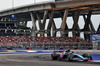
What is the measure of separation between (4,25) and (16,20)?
696 centimetres

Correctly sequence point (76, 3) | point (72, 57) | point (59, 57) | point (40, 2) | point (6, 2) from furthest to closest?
point (6, 2)
point (40, 2)
point (76, 3)
point (59, 57)
point (72, 57)

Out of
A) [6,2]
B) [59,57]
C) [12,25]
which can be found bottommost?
[59,57]

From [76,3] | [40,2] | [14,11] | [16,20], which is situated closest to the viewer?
[76,3]

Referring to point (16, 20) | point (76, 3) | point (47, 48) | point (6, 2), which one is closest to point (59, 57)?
point (47, 48)

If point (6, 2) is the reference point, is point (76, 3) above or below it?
below

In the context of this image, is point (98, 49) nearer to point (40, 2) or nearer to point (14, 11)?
point (40, 2)

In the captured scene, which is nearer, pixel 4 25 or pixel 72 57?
→ pixel 72 57

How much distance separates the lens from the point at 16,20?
347 ft

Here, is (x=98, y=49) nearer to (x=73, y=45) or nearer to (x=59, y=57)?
(x=73, y=45)

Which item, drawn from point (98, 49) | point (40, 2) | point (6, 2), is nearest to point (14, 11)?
point (6, 2)

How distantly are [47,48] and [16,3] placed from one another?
36.1 metres

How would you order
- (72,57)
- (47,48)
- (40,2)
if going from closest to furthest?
(72,57)
(47,48)
(40,2)

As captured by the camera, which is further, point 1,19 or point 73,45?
point 1,19

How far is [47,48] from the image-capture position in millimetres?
55156
